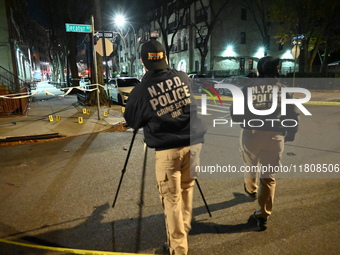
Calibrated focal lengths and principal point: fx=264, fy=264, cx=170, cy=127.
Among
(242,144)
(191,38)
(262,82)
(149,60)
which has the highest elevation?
(191,38)

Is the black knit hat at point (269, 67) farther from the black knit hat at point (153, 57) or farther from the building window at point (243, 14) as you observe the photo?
the building window at point (243, 14)

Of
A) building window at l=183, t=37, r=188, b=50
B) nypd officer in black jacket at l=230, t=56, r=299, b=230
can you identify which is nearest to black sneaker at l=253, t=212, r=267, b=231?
nypd officer in black jacket at l=230, t=56, r=299, b=230

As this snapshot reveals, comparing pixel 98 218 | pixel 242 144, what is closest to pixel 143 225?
pixel 98 218

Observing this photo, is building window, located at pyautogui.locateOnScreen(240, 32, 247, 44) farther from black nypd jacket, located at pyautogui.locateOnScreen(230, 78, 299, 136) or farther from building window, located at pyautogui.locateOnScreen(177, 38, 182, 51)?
black nypd jacket, located at pyautogui.locateOnScreen(230, 78, 299, 136)

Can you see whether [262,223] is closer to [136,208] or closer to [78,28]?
[136,208]

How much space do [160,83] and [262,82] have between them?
1.34 meters

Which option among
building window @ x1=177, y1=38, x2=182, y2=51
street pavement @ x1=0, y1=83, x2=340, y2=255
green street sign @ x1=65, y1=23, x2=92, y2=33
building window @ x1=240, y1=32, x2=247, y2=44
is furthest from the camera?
building window @ x1=177, y1=38, x2=182, y2=51

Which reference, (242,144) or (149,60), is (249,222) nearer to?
(242,144)

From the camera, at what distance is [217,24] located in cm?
3472

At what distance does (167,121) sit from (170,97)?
0.74 feet

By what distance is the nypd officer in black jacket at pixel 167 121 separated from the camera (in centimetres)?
244

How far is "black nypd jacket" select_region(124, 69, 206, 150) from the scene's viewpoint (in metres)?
2.43

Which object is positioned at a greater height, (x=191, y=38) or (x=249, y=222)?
(x=191, y=38)

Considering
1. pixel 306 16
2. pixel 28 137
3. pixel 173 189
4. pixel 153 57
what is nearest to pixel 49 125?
pixel 28 137
